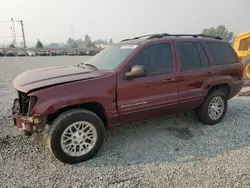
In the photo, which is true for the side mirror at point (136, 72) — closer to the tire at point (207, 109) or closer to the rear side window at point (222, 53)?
the tire at point (207, 109)

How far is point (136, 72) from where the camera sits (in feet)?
10.9

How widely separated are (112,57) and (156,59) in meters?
0.78

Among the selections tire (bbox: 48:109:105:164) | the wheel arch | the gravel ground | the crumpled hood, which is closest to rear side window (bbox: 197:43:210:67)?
the gravel ground

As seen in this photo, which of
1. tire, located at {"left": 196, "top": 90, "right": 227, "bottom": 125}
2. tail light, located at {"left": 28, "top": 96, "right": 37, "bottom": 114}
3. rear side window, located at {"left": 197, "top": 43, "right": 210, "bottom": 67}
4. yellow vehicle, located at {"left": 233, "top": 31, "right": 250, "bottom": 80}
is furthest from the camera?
yellow vehicle, located at {"left": 233, "top": 31, "right": 250, "bottom": 80}

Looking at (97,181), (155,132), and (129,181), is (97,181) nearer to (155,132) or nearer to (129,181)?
(129,181)

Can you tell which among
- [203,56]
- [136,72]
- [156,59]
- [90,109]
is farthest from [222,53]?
[90,109]

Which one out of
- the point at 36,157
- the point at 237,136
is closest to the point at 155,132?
the point at 237,136

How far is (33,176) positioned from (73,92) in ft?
4.03

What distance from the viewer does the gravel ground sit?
2.81 metres

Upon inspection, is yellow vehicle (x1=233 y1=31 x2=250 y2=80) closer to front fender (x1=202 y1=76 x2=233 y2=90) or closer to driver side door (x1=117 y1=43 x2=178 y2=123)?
front fender (x1=202 y1=76 x2=233 y2=90)

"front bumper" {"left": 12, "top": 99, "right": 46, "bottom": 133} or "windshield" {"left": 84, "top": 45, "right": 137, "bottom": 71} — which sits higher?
"windshield" {"left": 84, "top": 45, "right": 137, "bottom": 71}

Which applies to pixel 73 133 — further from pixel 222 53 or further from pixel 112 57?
pixel 222 53

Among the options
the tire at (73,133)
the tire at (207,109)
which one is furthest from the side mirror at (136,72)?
the tire at (207,109)

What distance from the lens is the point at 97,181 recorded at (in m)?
2.81
